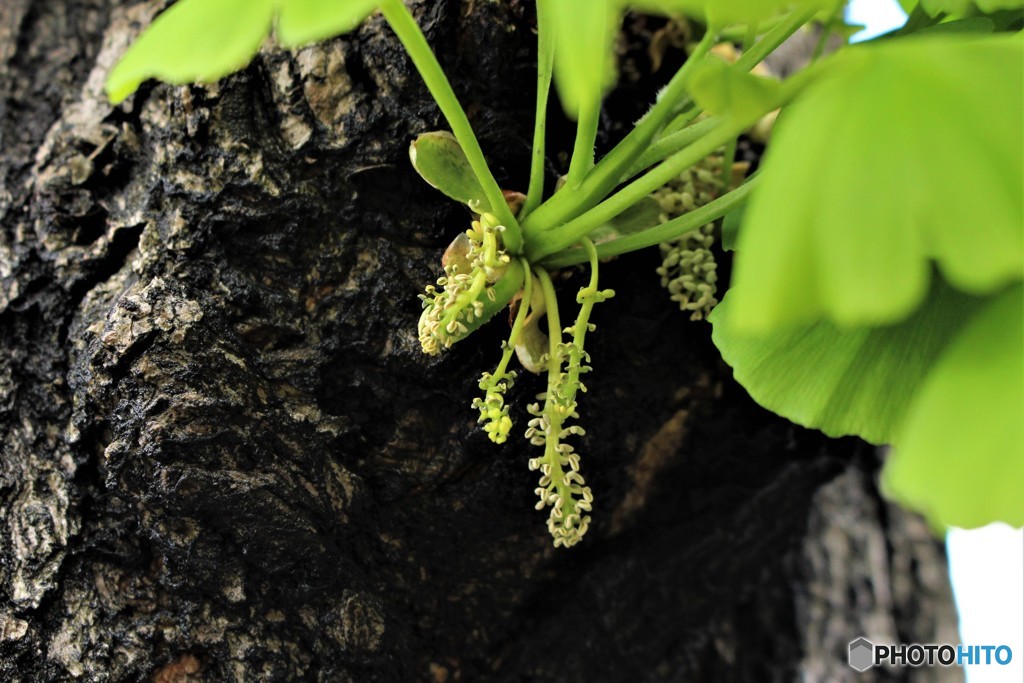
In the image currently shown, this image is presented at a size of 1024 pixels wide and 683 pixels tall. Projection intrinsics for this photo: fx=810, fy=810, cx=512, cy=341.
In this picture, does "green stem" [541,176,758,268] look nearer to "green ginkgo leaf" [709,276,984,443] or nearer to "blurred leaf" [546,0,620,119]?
"green ginkgo leaf" [709,276,984,443]

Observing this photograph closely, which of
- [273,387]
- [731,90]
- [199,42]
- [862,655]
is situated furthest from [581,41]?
[862,655]

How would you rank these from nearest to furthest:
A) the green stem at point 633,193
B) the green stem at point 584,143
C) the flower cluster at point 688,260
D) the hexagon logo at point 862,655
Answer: the green stem at point 633,193 < the green stem at point 584,143 < the flower cluster at point 688,260 < the hexagon logo at point 862,655

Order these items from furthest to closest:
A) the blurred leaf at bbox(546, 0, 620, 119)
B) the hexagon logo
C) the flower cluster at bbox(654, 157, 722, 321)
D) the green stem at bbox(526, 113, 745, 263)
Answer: the hexagon logo < the flower cluster at bbox(654, 157, 722, 321) < the green stem at bbox(526, 113, 745, 263) < the blurred leaf at bbox(546, 0, 620, 119)

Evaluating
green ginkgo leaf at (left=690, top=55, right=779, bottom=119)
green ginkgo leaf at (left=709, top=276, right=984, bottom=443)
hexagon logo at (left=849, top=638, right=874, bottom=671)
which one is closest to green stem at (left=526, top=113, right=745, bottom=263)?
green ginkgo leaf at (left=690, top=55, right=779, bottom=119)

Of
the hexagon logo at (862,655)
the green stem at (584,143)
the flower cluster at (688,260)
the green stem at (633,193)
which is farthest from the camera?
the hexagon logo at (862,655)

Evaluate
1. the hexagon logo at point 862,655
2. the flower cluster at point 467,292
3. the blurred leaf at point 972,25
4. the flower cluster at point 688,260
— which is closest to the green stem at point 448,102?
the flower cluster at point 467,292

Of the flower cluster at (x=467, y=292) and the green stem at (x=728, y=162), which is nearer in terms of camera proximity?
the flower cluster at (x=467, y=292)

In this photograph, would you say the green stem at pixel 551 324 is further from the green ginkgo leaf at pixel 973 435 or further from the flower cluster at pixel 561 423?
the green ginkgo leaf at pixel 973 435
